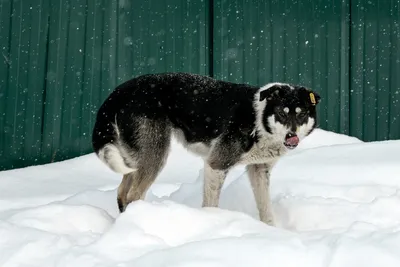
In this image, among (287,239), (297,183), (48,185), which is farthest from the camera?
(48,185)

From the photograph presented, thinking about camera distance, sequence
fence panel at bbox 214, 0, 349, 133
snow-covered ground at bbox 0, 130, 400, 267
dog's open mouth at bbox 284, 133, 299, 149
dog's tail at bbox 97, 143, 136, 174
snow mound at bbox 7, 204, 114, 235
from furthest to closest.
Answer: fence panel at bbox 214, 0, 349, 133 < dog's tail at bbox 97, 143, 136, 174 < dog's open mouth at bbox 284, 133, 299, 149 < snow mound at bbox 7, 204, 114, 235 < snow-covered ground at bbox 0, 130, 400, 267

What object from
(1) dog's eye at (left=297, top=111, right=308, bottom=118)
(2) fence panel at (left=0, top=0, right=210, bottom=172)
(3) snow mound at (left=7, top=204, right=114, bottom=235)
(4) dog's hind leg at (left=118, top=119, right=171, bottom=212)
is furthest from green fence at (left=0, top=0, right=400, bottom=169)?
(1) dog's eye at (left=297, top=111, right=308, bottom=118)

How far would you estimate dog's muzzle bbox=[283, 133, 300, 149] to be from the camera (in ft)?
12.5

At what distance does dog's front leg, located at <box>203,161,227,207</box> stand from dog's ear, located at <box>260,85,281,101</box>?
631mm

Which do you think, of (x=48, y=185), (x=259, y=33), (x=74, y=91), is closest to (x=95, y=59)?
(x=74, y=91)

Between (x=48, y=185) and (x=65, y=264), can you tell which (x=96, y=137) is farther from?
(x=48, y=185)

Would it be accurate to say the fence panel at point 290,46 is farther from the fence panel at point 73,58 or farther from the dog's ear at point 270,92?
the dog's ear at point 270,92

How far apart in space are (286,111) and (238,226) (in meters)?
1.05

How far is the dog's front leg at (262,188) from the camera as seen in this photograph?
416cm

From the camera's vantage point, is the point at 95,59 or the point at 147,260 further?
the point at 95,59

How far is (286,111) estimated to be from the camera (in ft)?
13.0

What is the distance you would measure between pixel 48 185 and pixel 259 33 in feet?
11.5

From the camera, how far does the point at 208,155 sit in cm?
419

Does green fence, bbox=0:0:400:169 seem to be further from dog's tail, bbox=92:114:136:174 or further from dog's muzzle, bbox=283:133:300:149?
dog's muzzle, bbox=283:133:300:149
